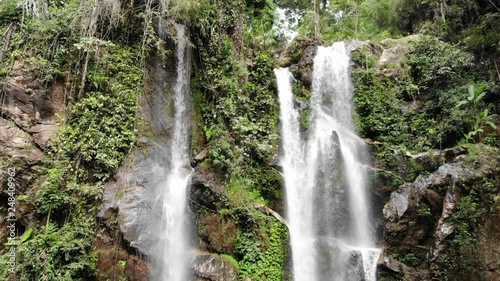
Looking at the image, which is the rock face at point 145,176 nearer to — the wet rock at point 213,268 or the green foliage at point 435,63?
the wet rock at point 213,268

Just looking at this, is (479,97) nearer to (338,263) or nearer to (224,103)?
(338,263)

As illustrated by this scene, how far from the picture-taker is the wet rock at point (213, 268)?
6.97 m

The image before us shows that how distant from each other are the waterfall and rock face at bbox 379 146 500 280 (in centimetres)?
482

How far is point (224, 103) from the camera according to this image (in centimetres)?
991

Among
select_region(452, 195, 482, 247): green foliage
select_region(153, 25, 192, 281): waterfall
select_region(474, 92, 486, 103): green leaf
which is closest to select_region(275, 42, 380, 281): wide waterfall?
select_region(452, 195, 482, 247): green foliage

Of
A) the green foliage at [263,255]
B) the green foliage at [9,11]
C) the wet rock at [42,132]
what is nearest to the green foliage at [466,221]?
the green foliage at [263,255]

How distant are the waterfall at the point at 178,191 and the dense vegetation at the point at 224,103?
44cm

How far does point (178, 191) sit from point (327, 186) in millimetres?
4529

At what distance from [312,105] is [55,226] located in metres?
9.10

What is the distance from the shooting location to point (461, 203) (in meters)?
7.24

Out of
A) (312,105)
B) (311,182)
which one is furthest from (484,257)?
(312,105)

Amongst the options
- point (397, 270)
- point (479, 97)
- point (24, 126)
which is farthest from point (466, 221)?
point (24, 126)

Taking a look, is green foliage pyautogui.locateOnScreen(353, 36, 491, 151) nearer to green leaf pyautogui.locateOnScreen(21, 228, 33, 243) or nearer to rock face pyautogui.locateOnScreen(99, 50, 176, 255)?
rock face pyautogui.locateOnScreen(99, 50, 176, 255)

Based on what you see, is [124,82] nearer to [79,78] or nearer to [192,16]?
[79,78]
